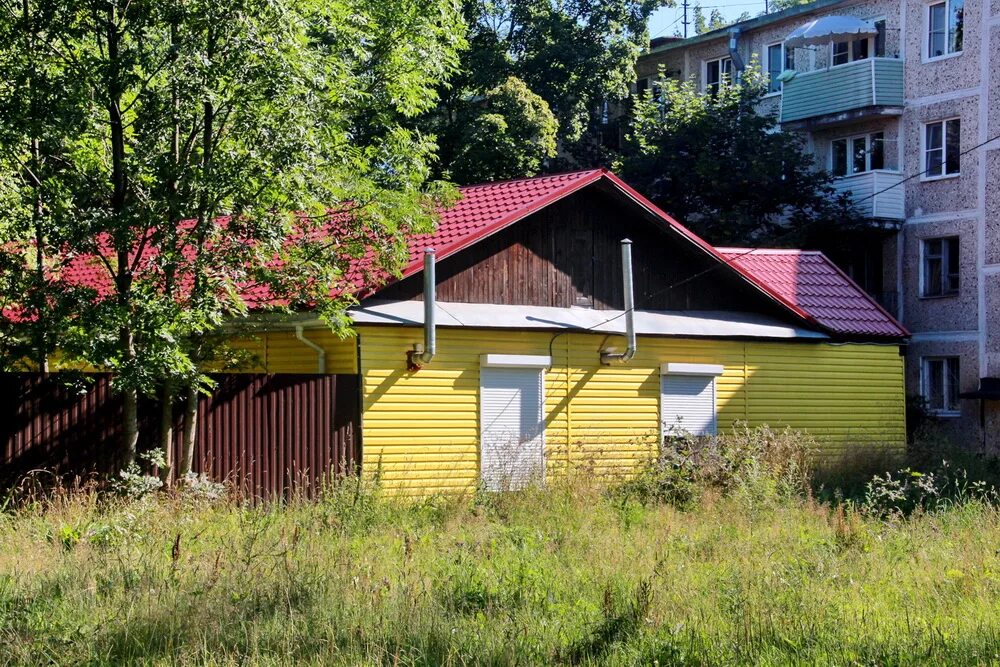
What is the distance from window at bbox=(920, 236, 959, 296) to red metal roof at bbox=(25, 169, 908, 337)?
7534 mm

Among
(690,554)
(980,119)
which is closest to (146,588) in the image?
(690,554)

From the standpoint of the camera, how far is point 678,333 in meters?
19.7

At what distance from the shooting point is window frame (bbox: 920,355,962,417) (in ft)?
99.2

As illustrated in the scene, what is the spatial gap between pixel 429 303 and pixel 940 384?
60.1ft

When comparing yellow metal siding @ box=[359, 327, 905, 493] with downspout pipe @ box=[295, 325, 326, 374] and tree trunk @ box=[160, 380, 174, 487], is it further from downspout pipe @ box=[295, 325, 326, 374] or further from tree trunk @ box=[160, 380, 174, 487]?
tree trunk @ box=[160, 380, 174, 487]

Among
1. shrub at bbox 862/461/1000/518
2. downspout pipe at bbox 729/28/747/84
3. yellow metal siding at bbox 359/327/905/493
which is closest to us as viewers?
shrub at bbox 862/461/1000/518

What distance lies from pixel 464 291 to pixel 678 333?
3645 millimetres

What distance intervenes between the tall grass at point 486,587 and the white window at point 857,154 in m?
20.3

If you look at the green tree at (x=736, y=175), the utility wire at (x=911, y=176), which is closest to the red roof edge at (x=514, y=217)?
the utility wire at (x=911, y=176)

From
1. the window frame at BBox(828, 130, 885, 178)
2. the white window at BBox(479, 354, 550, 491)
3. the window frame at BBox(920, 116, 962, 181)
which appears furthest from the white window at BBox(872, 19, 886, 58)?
the white window at BBox(479, 354, 550, 491)

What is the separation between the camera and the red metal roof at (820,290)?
22.4 m

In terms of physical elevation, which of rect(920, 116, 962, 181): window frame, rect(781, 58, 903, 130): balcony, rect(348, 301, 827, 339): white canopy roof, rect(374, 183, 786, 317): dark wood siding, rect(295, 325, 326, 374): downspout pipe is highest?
rect(781, 58, 903, 130): balcony

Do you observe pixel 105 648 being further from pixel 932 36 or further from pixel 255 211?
pixel 932 36

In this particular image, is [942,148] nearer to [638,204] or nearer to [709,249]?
[709,249]
